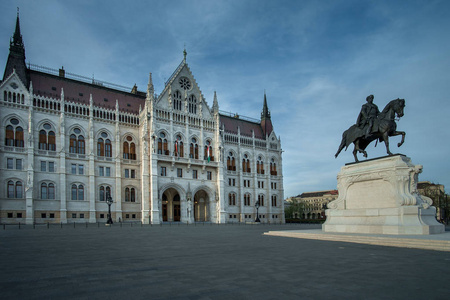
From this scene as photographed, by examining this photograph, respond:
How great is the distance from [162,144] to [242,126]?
25638mm

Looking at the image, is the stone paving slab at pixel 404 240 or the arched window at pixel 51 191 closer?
the stone paving slab at pixel 404 240

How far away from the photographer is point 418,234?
52.7ft

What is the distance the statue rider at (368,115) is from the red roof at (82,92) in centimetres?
4471

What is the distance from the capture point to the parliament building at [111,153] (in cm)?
4562

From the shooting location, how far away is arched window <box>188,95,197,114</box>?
6147cm

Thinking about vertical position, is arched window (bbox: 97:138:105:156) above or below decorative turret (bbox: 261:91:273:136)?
below

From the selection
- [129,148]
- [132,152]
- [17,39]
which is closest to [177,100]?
[129,148]

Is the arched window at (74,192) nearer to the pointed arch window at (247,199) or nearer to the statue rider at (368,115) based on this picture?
the pointed arch window at (247,199)

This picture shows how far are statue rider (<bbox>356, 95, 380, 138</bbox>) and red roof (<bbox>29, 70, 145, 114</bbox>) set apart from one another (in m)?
44.7

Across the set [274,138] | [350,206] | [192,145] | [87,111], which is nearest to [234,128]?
[274,138]

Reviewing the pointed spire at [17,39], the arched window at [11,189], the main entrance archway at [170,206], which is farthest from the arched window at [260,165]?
the pointed spire at [17,39]

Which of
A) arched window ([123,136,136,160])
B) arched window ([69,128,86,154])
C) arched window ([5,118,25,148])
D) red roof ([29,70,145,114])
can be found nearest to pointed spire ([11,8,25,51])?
red roof ([29,70,145,114])

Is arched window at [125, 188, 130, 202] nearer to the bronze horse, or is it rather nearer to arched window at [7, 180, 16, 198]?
arched window at [7, 180, 16, 198]

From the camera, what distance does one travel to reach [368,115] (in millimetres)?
19828
